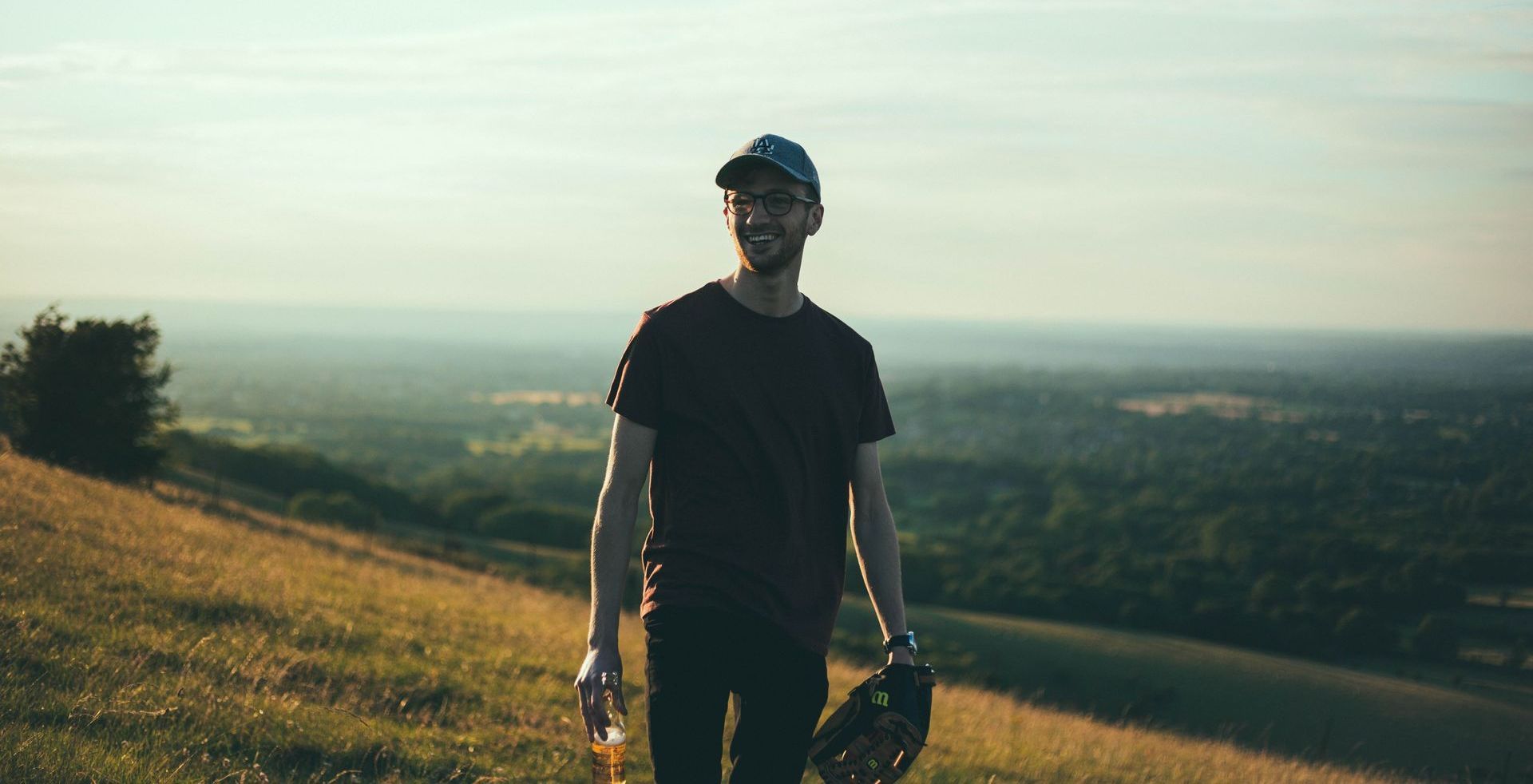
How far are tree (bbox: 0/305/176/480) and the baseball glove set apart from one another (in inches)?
1076

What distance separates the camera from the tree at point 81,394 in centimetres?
2559

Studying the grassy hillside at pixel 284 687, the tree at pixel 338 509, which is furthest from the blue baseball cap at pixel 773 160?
the tree at pixel 338 509

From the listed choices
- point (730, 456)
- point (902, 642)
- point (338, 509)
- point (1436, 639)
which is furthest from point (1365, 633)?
point (730, 456)

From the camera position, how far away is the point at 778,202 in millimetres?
3176

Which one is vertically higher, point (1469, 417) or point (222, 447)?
point (1469, 417)

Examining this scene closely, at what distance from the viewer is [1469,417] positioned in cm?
4500

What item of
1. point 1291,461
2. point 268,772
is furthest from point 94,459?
point 1291,461

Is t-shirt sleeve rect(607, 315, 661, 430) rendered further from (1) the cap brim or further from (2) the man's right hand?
(2) the man's right hand

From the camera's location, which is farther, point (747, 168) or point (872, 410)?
point (872, 410)

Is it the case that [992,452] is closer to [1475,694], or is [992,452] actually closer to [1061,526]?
[1061,526]

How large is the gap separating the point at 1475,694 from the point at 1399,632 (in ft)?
60.9

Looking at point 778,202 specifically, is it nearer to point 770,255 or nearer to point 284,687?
point 770,255

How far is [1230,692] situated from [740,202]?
4260 centimetres

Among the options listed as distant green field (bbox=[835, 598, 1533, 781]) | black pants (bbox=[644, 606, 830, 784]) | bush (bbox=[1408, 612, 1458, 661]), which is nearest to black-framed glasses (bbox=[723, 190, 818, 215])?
black pants (bbox=[644, 606, 830, 784])
